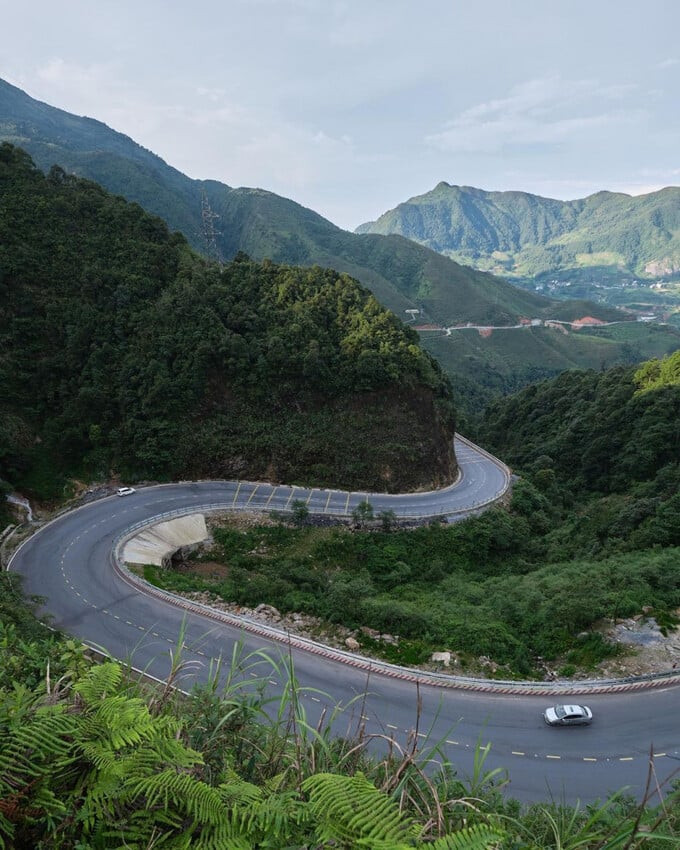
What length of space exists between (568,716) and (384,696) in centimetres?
587

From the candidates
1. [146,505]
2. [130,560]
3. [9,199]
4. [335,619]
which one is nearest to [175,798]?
[335,619]

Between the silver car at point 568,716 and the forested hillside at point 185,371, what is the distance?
24.6 meters

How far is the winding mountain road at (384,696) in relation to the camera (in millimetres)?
13664

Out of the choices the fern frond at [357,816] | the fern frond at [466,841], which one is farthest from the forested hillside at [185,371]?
the fern frond at [466,841]

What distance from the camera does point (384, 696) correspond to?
643 inches

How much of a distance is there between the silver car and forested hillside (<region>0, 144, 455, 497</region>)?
24572 mm

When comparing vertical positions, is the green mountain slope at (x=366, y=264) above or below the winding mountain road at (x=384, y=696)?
above

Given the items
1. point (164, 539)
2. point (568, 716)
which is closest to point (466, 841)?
point (568, 716)

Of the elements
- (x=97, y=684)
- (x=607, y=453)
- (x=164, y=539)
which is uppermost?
(x=97, y=684)

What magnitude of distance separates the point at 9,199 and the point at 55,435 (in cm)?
2495

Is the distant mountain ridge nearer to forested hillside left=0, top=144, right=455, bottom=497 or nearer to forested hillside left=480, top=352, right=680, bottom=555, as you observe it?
forested hillside left=0, top=144, right=455, bottom=497

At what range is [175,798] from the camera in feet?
9.78

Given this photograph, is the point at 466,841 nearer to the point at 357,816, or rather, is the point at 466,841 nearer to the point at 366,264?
the point at 357,816

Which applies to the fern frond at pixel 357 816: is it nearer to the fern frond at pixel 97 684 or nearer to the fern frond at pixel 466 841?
the fern frond at pixel 466 841
